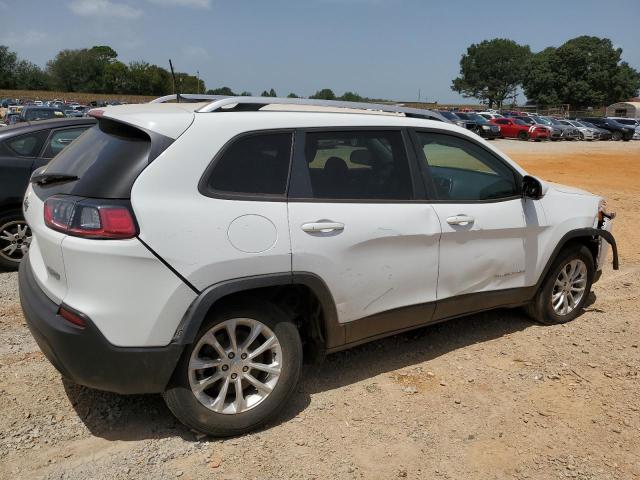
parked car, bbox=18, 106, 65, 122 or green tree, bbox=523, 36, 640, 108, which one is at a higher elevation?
green tree, bbox=523, 36, 640, 108

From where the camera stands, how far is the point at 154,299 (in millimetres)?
2660

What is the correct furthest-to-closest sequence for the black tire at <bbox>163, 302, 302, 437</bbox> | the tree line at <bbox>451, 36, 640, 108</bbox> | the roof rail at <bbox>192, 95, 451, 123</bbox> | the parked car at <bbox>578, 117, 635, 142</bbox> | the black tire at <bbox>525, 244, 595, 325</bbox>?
the tree line at <bbox>451, 36, 640, 108</bbox>
the parked car at <bbox>578, 117, 635, 142</bbox>
the black tire at <bbox>525, 244, 595, 325</bbox>
the roof rail at <bbox>192, 95, 451, 123</bbox>
the black tire at <bbox>163, 302, 302, 437</bbox>

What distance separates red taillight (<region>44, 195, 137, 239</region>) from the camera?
2607 millimetres

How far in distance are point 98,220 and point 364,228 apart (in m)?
1.45

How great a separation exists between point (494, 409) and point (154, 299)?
2.14 metres

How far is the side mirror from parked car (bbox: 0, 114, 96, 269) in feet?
15.8

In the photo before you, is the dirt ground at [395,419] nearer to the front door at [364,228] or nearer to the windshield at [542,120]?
the front door at [364,228]

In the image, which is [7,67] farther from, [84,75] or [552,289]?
[552,289]

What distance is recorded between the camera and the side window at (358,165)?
3.24 meters

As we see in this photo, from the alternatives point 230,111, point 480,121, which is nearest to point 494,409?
point 230,111

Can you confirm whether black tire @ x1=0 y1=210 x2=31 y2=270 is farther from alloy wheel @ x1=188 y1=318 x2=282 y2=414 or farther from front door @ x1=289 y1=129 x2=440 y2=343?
front door @ x1=289 y1=129 x2=440 y2=343

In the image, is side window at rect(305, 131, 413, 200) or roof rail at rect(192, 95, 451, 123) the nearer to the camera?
roof rail at rect(192, 95, 451, 123)

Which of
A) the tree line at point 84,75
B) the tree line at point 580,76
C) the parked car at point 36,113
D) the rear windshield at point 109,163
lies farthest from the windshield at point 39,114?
the tree line at point 84,75

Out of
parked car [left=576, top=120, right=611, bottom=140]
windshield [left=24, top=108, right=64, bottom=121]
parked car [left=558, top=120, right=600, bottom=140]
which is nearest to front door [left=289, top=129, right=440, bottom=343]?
windshield [left=24, top=108, right=64, bottom=121]
